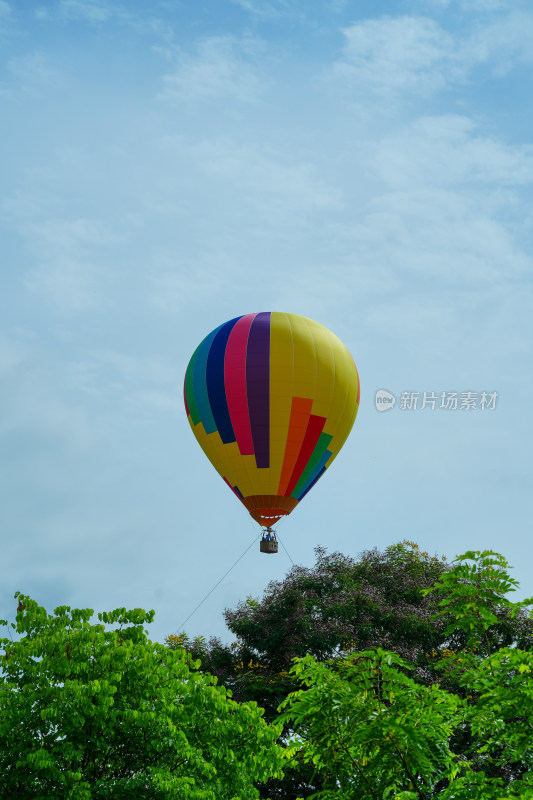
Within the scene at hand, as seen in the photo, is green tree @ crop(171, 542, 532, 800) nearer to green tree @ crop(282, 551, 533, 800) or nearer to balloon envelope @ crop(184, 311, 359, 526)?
balloon envelope @ crop(184, 311, 359, 526)

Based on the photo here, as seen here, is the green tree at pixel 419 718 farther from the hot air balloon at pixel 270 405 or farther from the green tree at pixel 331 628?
the hot air balloon at pixel 270 405

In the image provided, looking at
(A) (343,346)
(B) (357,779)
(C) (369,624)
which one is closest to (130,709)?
(B) (357,779)

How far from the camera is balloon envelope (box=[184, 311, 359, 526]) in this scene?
116 feet

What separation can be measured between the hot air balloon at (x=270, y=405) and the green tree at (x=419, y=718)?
22692mm

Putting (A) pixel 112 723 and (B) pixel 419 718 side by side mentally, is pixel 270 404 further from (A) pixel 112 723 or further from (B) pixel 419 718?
(B) pixel 419 718

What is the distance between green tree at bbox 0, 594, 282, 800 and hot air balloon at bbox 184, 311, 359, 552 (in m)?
15.8

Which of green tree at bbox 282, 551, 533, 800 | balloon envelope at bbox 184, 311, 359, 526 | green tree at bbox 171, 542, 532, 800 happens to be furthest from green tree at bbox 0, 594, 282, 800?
balloon envelope at bbox 184, 311, 359, 526

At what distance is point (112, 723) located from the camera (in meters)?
17.8

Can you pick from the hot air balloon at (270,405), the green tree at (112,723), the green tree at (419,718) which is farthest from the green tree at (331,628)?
the green tree at (419,718)

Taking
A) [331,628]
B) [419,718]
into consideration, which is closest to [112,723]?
[419,718]

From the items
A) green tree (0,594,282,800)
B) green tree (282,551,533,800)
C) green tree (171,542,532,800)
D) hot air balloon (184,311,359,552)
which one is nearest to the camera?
green tree (282,551,533,800)

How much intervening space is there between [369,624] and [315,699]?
23.1 m

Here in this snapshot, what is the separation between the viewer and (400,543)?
40562 millimetres

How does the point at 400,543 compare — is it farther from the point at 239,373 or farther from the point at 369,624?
the point at 239,373
